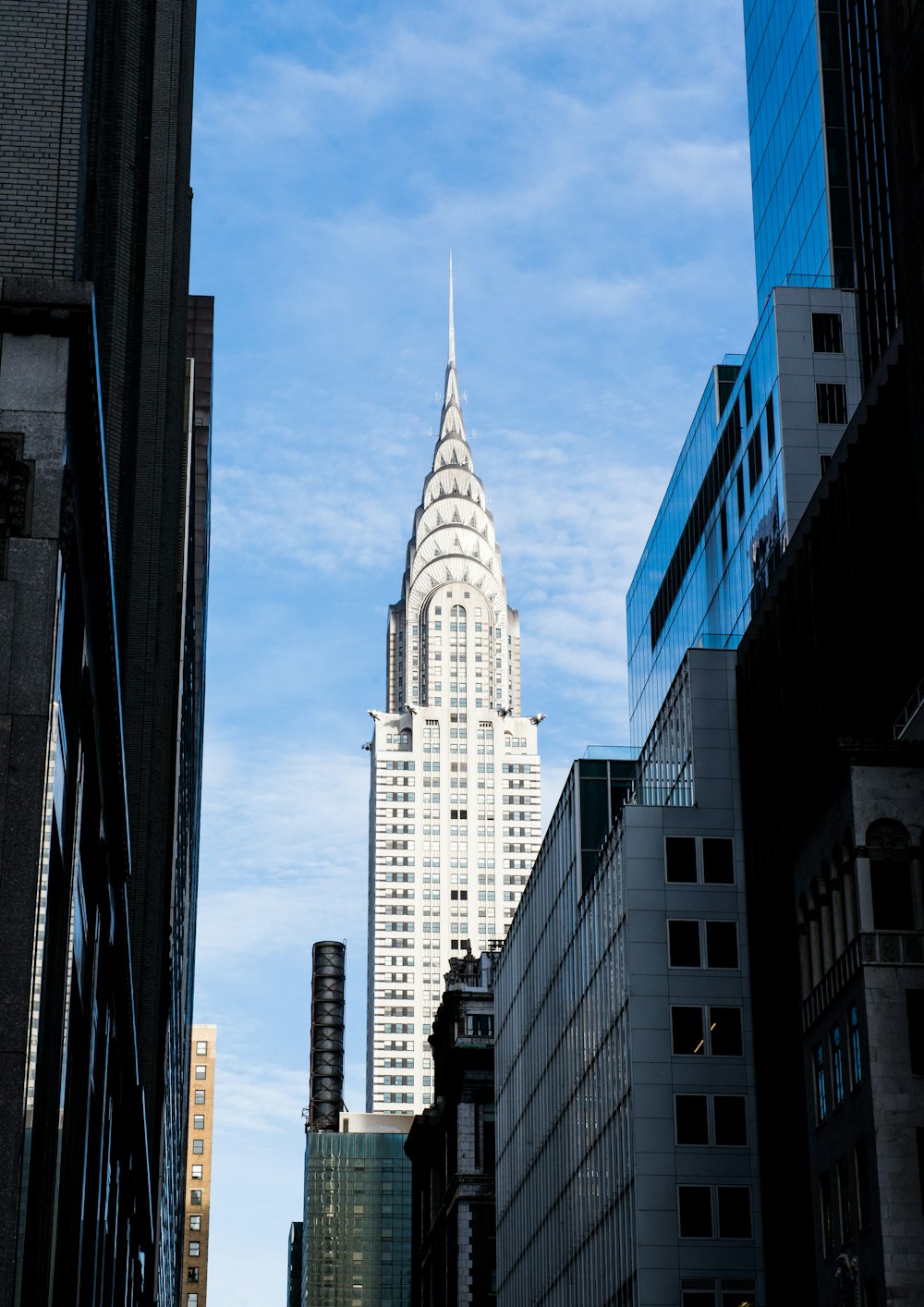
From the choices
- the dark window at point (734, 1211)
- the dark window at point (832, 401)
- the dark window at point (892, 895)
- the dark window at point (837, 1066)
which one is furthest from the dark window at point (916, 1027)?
the dark window at point (832, 401)

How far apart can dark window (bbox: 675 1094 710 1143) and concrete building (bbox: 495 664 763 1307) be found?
47 millimetres

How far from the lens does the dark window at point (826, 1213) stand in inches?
2217

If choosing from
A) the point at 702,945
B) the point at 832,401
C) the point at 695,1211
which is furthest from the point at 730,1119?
the point at 832,401

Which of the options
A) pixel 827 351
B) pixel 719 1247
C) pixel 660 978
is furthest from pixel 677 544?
pixel 719 1247

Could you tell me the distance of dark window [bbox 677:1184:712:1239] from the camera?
7375 cm

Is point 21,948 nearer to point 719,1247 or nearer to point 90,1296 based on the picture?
point 90,1296

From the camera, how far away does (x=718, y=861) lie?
259 feet

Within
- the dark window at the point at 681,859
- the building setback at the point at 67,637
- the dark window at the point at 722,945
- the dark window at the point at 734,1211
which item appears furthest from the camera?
the dark window at the point at 681,859

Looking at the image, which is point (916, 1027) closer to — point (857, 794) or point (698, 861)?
point (857, 794)

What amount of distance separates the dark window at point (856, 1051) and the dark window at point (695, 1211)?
67.3 ft

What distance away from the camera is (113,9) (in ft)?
194

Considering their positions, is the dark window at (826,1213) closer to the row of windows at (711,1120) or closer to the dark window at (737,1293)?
the dark window at (737,1293)

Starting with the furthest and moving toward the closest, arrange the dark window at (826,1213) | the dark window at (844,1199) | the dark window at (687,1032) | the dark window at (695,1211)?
the dark window at (687,1032)
the dark window at (695,1211)
the dark window at (826,1213)
the dark window at (844,1199)

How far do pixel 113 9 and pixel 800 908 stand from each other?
1293 inches
